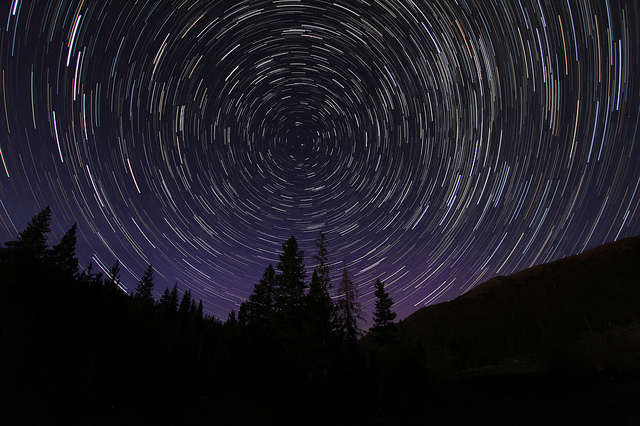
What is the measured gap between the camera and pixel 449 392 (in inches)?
786

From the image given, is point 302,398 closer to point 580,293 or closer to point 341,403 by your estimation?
point 341,403

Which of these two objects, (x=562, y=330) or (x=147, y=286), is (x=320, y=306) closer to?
(x=147, y=286)

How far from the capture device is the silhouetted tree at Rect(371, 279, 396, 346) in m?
30.1

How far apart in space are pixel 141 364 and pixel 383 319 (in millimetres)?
25058

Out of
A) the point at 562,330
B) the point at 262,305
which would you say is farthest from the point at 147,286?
the point at 562,330

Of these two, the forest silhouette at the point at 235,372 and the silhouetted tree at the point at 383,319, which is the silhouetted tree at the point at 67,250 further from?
the silhouetted tree at the point at 383,319

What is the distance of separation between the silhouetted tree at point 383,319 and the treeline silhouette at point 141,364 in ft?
31.5

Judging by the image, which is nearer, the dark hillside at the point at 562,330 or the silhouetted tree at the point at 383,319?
the silhouetted tree at the point at 383,319

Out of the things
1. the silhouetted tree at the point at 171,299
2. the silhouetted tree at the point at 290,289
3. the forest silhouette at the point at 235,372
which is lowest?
the forest silhouette at the point at 235,372

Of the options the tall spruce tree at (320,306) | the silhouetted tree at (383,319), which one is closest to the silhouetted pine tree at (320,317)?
the tall spruce tree at (320,306)

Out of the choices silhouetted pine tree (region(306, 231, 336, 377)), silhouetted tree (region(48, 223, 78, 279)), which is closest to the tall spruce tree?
silhouetted pine tree (region(306, 231, 336, 377))

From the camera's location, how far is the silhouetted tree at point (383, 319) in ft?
98.8

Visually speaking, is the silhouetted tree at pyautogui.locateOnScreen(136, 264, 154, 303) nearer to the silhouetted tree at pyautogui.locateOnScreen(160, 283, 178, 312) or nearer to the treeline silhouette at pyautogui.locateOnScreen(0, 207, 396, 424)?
the silhouetted tree at pyautogui.locateOnScreen(160, 283, 178, 312)

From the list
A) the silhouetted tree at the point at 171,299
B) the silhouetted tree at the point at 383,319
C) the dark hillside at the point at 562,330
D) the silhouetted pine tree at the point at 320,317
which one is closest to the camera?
the silhouetted pine tree at the point at 320,317
